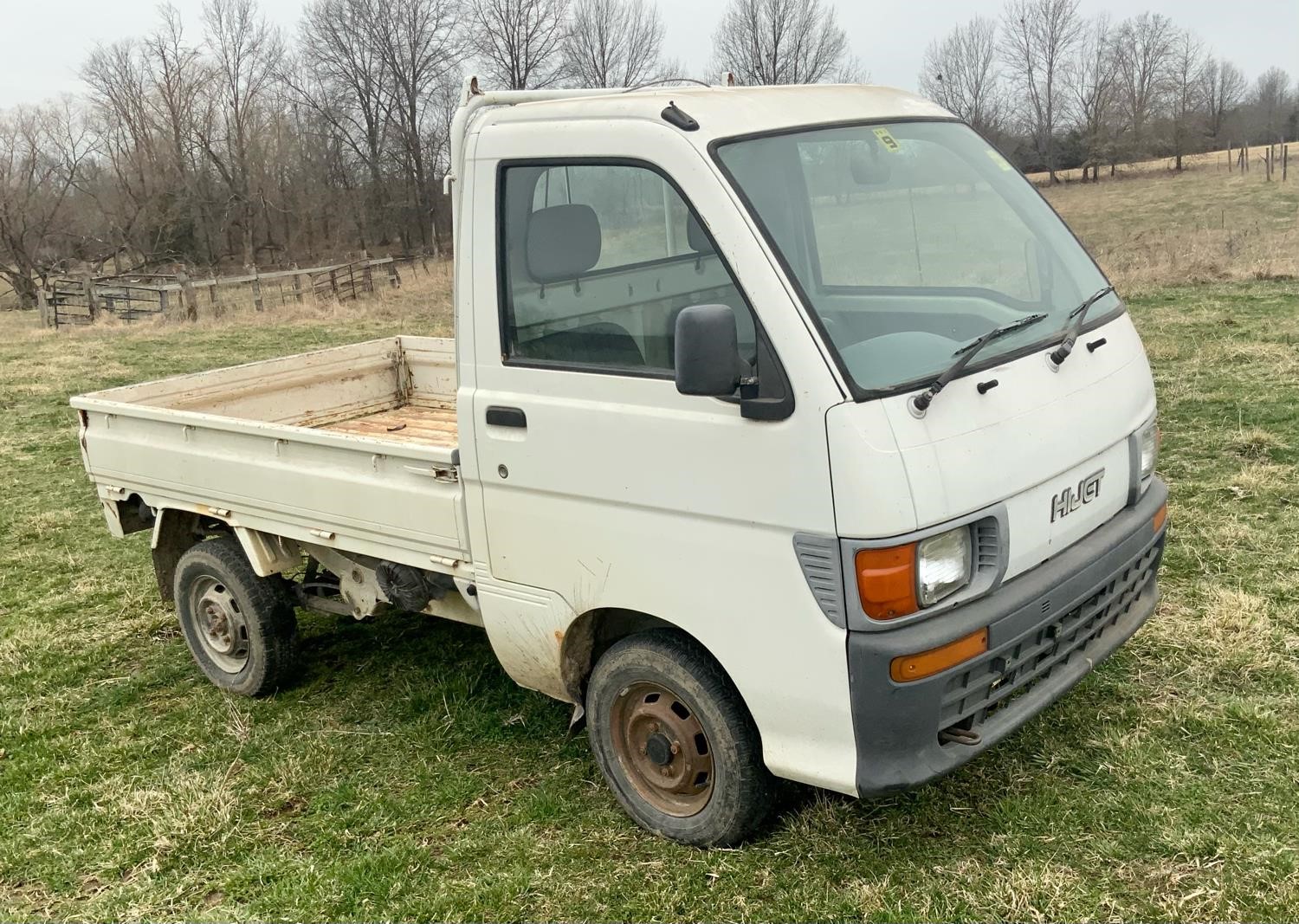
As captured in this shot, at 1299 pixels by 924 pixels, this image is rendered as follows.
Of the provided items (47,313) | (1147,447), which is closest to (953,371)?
(1147,447)

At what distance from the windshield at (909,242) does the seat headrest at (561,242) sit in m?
0.52

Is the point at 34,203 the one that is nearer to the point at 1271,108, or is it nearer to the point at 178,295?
the point at 178,295

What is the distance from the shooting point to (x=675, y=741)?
3.55 meters

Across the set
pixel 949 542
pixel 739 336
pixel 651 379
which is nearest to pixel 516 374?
pixel 651 379

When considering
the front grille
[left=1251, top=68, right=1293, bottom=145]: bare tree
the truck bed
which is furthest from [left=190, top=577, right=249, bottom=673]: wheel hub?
[left=1251, top=68, right=1293, bottom=145]: bare tree

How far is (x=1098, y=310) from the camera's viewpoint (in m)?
3.79

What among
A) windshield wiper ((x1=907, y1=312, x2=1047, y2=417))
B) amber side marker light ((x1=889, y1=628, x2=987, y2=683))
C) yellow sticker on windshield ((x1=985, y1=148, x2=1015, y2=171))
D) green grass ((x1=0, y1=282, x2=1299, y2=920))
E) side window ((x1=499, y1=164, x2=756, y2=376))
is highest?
yellow sticker on windshield ((x1=985, y1=148, x2=1015, y2=171))

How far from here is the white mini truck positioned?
9.77 ft

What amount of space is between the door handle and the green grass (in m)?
1.37

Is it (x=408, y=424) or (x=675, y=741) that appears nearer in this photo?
(x=675, y=741)

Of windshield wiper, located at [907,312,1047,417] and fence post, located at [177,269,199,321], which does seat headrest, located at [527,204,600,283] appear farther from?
fence post, located at [177,269,199,321]

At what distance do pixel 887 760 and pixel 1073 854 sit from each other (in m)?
0.78

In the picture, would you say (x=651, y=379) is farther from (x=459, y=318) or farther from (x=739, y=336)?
(x=459, y=318)

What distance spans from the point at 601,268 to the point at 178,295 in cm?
2593
